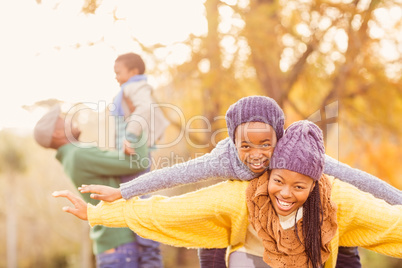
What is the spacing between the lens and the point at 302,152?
186 centimetres

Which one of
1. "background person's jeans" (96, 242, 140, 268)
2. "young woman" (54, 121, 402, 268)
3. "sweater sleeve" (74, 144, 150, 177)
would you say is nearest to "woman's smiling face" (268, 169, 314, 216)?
"young woman" (54, 121, 402, 268)

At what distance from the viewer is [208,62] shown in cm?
506

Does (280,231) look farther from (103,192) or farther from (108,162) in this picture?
(108,162)

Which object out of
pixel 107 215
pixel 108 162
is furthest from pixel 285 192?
pixel 108 162

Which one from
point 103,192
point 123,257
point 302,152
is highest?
point 302,152

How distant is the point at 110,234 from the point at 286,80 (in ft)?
11.1

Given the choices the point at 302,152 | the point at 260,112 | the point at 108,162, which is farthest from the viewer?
the point at 108,162

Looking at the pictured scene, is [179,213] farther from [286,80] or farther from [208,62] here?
[286,80]

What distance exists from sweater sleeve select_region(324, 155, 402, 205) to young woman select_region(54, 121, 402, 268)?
0.17 feet

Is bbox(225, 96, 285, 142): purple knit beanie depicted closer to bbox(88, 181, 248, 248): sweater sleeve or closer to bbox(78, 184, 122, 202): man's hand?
bbox(88, 181, 248, 248): sweater sleeve

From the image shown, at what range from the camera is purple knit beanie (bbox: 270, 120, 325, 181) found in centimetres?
186

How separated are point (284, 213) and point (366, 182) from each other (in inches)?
16.3

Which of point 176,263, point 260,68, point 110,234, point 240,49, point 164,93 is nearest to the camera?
point 110,234

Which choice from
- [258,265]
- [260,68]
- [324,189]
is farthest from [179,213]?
[260,68]
